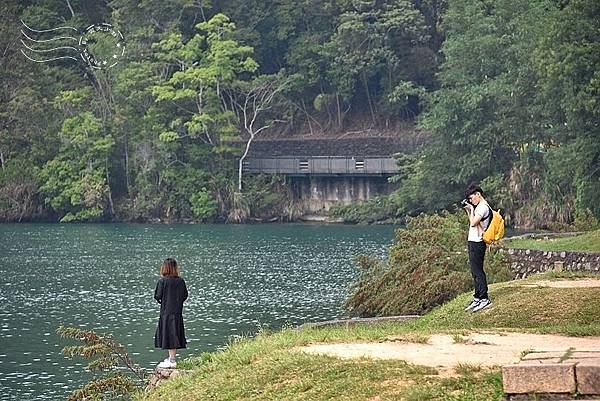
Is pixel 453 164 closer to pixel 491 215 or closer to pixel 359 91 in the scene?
pixel 359 91

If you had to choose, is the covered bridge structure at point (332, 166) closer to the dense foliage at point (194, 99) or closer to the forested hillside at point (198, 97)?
the dense foliage at point (194, 99)

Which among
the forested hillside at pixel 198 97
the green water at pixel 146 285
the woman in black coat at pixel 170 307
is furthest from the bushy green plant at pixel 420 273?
the forested hillside at pixel 198 97

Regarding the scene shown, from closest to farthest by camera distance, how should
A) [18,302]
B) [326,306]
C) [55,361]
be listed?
1. [55,361]
2. [326,306]
3. [18,302]

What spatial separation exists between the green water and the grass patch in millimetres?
4361

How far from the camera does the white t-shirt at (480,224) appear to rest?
1975 cm

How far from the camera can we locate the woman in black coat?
18391mm

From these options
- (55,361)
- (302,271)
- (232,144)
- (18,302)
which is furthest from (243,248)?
(55,361)

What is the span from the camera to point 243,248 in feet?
187

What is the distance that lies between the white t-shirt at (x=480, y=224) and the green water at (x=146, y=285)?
748 cm

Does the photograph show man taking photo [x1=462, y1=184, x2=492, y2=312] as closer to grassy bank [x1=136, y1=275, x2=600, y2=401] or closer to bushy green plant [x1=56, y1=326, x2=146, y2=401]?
grassy bank [x1=136, y1=275, x2=600, y2=401]

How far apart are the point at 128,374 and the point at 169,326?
6.63 m

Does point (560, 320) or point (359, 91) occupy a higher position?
point (359, 91)

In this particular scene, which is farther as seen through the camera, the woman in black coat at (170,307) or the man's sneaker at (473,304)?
the man's sneaker at (473,304)

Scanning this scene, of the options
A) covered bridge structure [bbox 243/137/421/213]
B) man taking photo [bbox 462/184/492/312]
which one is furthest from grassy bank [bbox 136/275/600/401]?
covered bridge structure [bbox 243/137/421/213]
